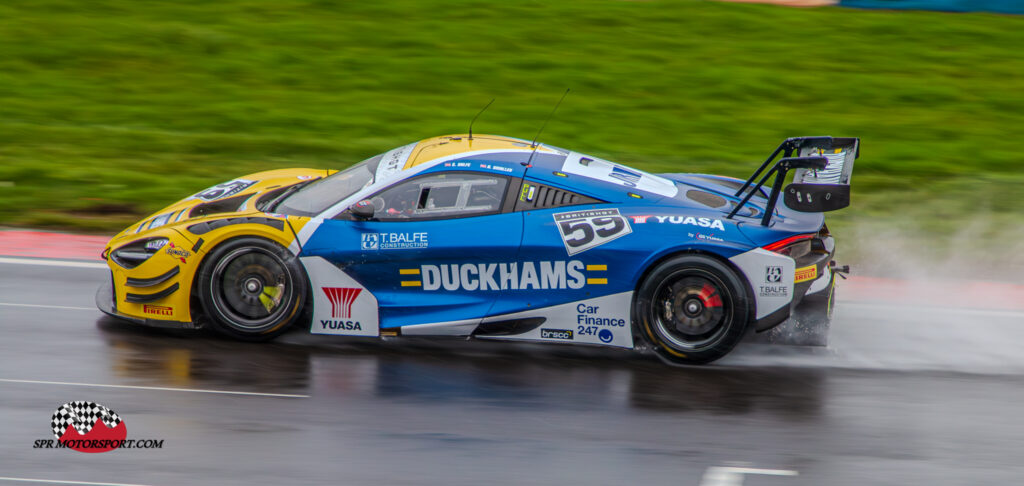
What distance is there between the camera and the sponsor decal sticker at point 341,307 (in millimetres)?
6688

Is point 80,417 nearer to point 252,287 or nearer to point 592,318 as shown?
point 252,287

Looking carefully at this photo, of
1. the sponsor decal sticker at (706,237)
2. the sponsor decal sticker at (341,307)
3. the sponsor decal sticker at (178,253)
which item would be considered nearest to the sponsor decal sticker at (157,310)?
the sponsor decal sticker at (178,253)

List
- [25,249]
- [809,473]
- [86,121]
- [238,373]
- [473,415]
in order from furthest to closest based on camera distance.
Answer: [86,121]
[25,249]
[238,373]
[473,415]
[809,473]

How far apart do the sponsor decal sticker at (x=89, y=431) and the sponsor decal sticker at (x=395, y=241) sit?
1820 mm

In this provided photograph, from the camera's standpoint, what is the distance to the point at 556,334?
675 cm

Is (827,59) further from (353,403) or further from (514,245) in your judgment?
(353,403)

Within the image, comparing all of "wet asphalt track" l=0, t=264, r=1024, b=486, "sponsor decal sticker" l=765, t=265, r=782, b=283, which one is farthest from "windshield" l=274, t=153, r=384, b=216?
"sponsor decal sticker" l=765, t=265, r=782, b=283

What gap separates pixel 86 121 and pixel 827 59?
39.2ft

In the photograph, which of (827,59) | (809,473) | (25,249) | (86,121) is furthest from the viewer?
(827,59)

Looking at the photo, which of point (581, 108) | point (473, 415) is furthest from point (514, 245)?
point (581, 108)

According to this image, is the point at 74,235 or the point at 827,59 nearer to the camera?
the point at 74,235

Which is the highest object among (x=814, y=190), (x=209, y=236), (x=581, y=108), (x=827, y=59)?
(x=827, y=59)

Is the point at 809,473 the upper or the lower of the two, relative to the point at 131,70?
lower

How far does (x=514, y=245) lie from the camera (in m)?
6.64
